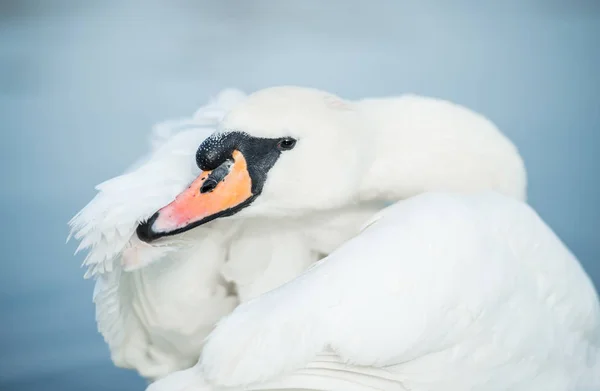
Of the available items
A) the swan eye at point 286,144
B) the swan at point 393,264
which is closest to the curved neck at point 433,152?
the swan at point 393,264

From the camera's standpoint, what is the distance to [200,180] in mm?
2182

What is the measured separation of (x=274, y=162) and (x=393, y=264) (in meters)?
0.46

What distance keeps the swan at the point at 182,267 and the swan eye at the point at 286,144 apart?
244 millimetres

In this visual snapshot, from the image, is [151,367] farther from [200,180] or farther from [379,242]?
[379,242]

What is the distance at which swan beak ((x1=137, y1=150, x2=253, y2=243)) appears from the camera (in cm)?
212

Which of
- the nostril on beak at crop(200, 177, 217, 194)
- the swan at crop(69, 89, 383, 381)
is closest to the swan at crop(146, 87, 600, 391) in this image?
the nostril on beak at crop(200, 177, 217, 194)

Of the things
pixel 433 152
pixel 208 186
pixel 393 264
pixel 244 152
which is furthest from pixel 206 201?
pixel 433 152

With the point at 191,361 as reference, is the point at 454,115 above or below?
above

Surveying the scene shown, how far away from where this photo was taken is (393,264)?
1.89m

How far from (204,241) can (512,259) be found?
0.74m

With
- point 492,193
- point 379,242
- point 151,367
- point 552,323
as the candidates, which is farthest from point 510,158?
point 151,367

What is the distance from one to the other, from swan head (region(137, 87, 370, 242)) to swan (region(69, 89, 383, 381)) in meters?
0.11

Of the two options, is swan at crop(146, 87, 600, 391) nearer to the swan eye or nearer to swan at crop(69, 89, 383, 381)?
the swan eye

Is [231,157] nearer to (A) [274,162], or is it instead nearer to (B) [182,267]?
(A) [274,162]
